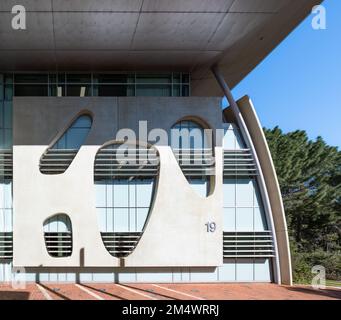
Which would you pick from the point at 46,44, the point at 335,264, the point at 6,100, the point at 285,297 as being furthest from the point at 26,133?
the point at 335,264

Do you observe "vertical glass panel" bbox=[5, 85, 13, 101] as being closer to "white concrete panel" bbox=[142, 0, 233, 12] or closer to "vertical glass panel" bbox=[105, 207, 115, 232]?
"vertical glass panel" bbox=[105, 207, 115, 232]

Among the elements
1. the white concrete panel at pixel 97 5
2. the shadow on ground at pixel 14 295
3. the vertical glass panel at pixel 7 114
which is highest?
the white concrete panel at pixel 97 5

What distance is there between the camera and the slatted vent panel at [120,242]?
18234 millimetres

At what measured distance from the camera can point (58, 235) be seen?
18219 mm

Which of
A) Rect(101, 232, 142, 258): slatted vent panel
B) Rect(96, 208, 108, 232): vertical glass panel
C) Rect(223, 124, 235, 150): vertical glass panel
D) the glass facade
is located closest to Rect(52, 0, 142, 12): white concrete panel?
Rect(223, 124, 235, 150): vertical glass panel

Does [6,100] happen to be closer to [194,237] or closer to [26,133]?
[26,133]

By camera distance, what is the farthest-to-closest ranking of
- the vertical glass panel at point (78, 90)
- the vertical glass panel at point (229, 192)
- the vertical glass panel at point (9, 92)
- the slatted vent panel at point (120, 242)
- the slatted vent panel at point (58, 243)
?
1. the vertical glass panel at point (78, 90)
2. the vertical glass panel at point (9, 92)
3. the vertical glass panel at point (229, 192)
4. the slatted vent panel at point (120, 242)
5. the slatted vent panel at point (58, 243)

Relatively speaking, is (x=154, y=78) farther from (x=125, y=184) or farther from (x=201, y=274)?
(x=201, y=274)

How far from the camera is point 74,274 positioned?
59.5 feet

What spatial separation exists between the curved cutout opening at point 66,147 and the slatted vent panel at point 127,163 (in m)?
1.16

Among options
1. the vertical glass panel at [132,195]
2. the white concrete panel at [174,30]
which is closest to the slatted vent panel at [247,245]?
the vertical glass panel at [132,195]

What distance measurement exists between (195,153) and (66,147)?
5.80m

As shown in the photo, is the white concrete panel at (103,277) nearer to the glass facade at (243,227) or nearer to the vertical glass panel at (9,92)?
the glass facade at (243,227)

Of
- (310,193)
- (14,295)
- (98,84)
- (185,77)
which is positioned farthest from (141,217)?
(310,193)
